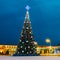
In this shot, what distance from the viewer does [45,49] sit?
1917 inches

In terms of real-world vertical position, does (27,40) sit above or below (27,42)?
above

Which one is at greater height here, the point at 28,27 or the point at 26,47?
the point at 28,27

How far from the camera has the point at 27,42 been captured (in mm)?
30047

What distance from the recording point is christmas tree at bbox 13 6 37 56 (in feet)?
98.2

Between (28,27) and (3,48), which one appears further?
(3,48)

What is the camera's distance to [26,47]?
3019cm

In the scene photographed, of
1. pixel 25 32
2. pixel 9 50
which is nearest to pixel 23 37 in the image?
pixel 25 32

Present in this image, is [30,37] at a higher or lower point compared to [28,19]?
lower

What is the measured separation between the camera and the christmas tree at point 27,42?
2994cm

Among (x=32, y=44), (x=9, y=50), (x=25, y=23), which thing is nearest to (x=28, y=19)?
(x=25, y=23)

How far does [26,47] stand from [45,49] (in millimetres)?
18883

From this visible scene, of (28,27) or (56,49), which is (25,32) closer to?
(28,27)

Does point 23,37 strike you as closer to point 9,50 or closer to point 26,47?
point 26,47

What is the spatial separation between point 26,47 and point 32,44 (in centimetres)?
80
